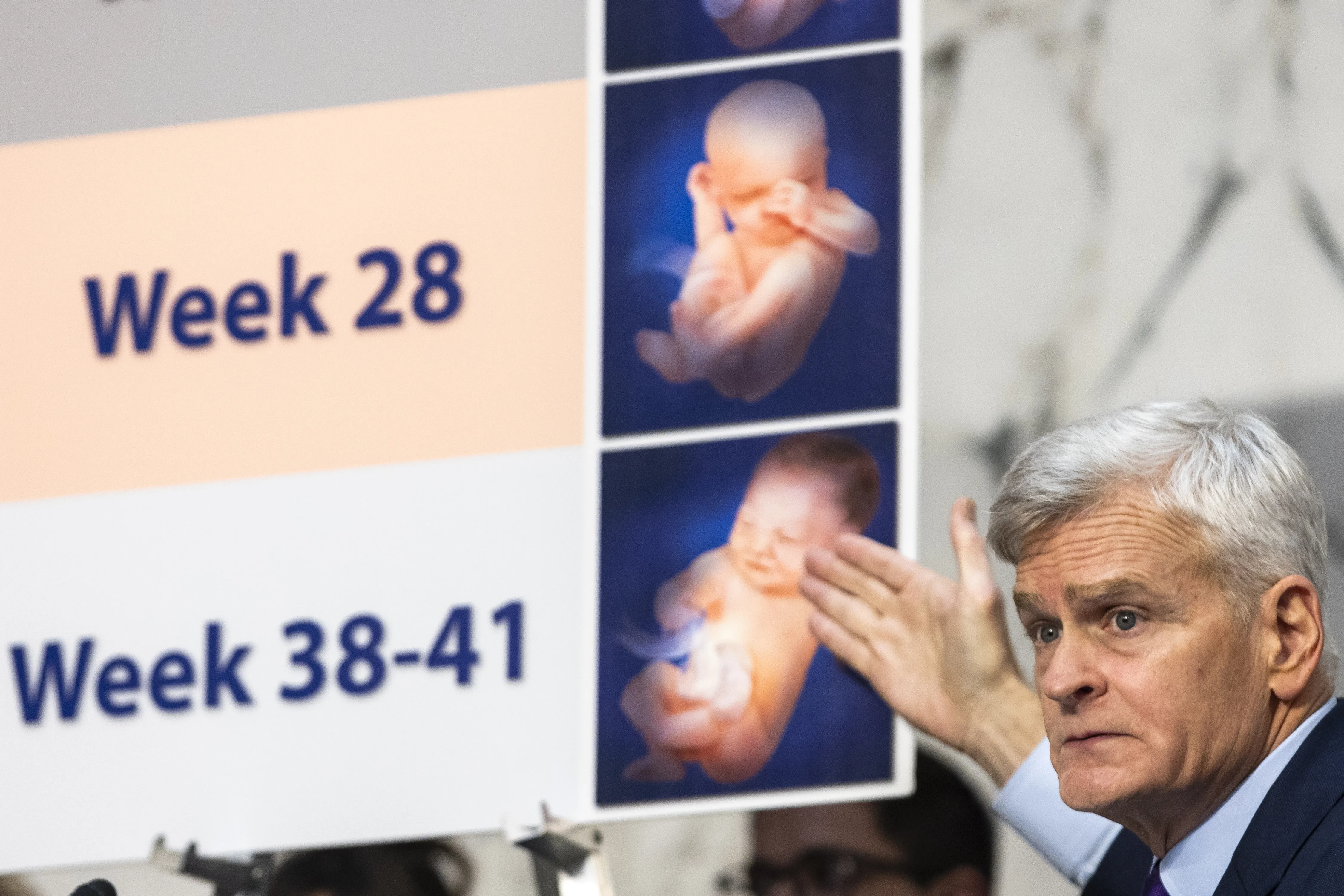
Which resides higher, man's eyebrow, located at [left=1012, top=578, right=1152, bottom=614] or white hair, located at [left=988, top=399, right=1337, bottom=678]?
white hair, located at [left=988, top=399, right=1337, bottom=678]

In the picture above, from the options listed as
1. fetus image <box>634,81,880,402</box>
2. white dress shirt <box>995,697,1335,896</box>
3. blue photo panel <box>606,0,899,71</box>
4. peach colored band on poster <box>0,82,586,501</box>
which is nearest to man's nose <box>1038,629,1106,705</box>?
white dress shirt <box>995,697,1335,896</box>

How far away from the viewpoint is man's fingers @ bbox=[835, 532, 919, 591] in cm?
206

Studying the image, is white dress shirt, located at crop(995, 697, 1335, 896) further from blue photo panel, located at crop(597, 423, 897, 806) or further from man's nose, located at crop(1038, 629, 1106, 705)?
man's nose, located at crop(1038, 629, 1106, 705)

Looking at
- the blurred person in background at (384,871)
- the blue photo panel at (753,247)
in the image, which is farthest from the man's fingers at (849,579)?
the blurred person in background at (384,871)


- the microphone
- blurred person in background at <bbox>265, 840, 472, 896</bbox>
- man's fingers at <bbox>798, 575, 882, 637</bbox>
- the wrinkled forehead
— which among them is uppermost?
the wrinkled forehead

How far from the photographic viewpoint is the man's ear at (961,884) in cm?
200

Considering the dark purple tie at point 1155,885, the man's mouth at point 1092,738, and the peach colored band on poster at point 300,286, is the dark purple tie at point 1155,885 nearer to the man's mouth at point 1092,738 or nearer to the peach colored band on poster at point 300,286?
the man's mouth at point 1092,738

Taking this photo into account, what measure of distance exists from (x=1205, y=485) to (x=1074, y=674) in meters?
0.18

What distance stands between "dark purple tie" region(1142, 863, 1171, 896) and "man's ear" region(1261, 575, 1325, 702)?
0.58 feet

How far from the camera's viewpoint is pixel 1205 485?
1410mm

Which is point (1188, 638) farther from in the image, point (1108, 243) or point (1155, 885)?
point (1108, 243)

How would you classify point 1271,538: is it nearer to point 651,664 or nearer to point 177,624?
point 651,664

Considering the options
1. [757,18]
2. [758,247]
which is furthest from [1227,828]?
[757,18]

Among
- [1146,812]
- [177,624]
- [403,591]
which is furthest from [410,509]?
[1146,812]
